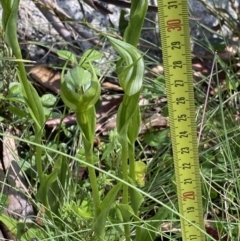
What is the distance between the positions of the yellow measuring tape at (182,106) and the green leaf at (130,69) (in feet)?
0.14

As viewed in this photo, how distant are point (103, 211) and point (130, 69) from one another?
213 millimetres

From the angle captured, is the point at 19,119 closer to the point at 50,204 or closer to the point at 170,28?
the point at 50,204

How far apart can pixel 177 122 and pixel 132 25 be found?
0.16 m

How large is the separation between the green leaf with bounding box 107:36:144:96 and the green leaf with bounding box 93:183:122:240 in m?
0.14

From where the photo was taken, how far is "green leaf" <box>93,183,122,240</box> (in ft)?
2.62

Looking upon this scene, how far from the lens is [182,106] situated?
2.45ft

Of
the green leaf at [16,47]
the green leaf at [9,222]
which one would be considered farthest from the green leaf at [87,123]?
the green leaf at [9,222]

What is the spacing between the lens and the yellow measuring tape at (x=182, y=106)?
71cm

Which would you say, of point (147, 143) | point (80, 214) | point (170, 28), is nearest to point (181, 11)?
point (170, 28)

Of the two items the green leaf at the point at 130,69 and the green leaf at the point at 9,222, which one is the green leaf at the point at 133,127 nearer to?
the green leaf at the point at 130,69

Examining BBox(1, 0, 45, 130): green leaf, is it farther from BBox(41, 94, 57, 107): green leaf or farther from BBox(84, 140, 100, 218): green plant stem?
BBox(41, 94, 57, 107): green leaf

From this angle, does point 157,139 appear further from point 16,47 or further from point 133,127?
point 16,47

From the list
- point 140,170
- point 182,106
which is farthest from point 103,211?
point 140,170

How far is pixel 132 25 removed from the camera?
31.3 inches
